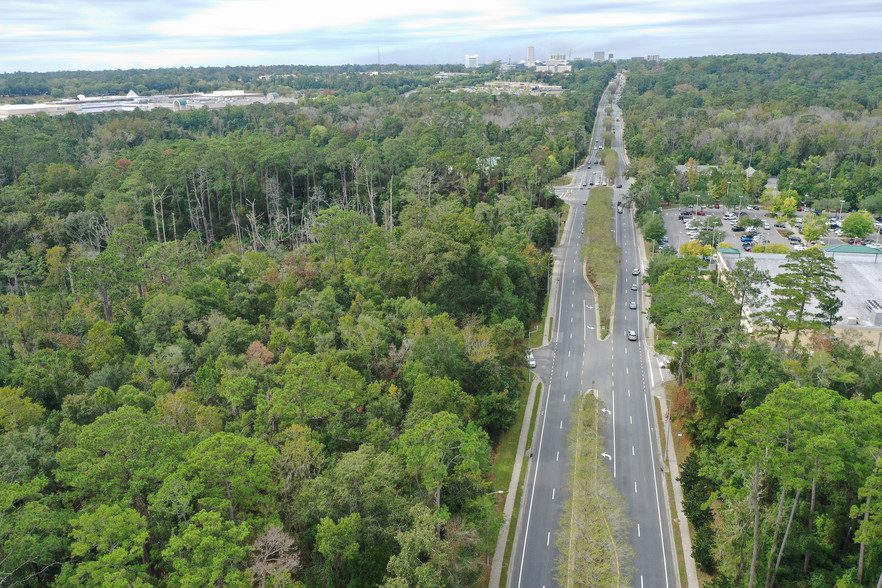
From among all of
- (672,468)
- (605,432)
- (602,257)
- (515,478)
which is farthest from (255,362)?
(602,257)

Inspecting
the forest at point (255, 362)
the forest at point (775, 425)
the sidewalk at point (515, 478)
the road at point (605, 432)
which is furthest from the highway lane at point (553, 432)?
the forest at point (775, 425)

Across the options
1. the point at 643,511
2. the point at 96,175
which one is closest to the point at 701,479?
the point at 643,511

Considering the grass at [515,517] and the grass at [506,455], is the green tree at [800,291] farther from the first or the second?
the grass at [506,455]

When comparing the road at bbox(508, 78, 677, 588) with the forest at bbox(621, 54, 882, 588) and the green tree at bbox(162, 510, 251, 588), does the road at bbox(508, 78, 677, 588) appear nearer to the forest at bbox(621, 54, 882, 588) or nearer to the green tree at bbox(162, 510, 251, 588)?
the forest at bbox(621, 54, 882, 588)

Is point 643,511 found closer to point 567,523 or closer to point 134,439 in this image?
point 567,523

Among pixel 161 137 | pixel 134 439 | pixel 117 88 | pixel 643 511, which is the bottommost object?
pixel 643 511

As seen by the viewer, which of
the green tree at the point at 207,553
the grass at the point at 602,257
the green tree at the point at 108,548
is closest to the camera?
the green tree at the point at 108,548

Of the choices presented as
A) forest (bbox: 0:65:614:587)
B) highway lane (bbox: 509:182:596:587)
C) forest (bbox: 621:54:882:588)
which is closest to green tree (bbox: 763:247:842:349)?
forest (bbox: 621:54:882:588)
